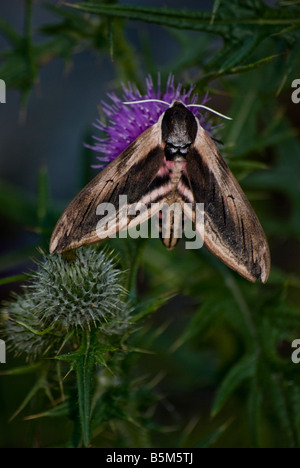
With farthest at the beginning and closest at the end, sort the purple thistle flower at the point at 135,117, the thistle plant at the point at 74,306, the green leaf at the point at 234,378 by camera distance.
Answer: the green leaf at the point at 234,378 < the purple thistle flower at the point at 135,117 < the thistle plant at the point at 74,306

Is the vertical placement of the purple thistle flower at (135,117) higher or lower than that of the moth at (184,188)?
higher

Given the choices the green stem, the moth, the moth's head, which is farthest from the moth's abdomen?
the green stem

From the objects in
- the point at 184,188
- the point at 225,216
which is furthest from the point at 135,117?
the point at 225,216

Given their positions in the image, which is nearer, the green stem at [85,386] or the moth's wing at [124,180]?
the green stem at [85,386]

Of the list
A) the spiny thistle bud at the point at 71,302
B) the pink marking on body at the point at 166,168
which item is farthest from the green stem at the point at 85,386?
the pink marking on body at the point at 166,168

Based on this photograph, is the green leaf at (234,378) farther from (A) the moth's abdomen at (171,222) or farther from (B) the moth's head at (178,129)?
(B) the moth's head at (178,129)

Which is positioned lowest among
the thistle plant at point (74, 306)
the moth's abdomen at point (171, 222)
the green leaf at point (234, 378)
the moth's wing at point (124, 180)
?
the green leaf at point (234, 378)

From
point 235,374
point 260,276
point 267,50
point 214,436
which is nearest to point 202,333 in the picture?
point 235,374
